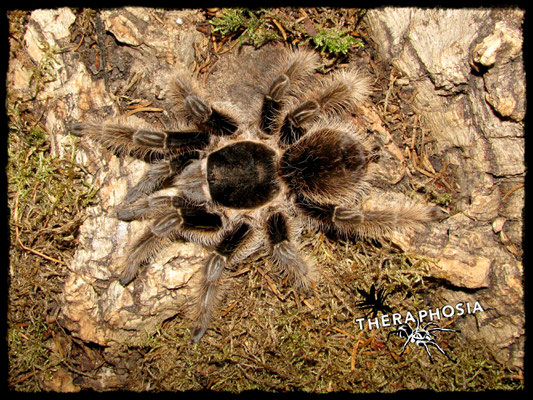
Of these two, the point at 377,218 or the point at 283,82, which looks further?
the point at 283,82

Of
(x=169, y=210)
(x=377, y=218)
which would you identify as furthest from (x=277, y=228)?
(x=169, y=210)

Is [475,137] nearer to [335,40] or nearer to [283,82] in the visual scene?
[335,40]

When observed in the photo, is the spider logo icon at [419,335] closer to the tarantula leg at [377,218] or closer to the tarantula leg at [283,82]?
the tarantula leg at [377,218]

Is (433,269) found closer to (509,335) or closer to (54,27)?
(509,335)

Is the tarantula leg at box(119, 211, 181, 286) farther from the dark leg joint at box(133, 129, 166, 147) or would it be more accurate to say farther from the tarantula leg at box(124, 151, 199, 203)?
the dark leg joint at box(133, 129, 166, 147)

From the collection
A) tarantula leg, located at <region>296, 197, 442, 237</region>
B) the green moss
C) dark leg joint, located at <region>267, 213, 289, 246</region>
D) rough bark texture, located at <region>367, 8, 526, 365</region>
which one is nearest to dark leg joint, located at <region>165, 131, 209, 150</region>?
dark leg joint, located at <region>267, 213, 289, 246</region>

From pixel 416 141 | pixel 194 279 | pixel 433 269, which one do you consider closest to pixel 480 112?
pixel 416 141

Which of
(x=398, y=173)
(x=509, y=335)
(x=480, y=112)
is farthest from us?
(x=398, y=173)
